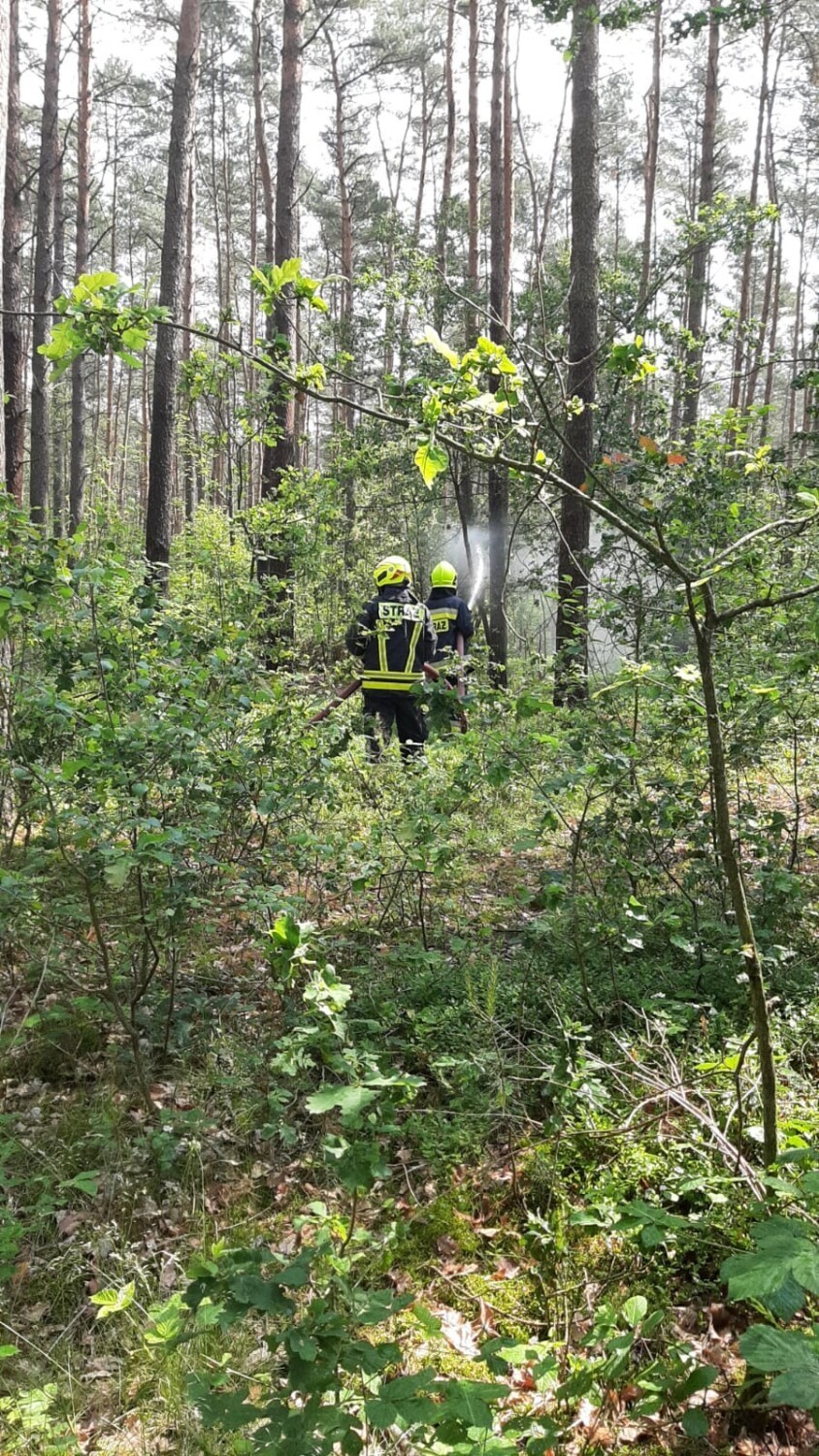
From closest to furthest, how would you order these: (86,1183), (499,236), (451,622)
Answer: (86,1183), (451,622), (499,236)

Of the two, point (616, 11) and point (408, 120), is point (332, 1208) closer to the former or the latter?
point (616, 11)

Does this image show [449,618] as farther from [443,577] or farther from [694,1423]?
[694,1423]

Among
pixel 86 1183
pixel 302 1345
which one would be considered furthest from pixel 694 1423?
pixel 86 1183

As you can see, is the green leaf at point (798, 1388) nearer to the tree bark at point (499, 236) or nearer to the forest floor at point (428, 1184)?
the forest floor at point (428, 1184)

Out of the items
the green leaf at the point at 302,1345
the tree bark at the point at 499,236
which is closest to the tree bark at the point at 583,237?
the tree bark at the point at 499,236

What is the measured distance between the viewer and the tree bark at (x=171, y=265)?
1077cm

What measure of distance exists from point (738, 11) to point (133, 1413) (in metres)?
8.36

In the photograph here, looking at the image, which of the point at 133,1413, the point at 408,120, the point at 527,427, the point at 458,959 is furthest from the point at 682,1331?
the point at 408,120

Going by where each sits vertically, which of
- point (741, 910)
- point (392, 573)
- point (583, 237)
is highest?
point (583, 237)

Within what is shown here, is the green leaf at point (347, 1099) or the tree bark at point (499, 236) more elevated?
the tree bark at point (499, 236)

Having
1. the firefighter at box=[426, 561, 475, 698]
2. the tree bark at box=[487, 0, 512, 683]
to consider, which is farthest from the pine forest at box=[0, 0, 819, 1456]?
the tree bark at box=[487, 0, 512, 683]

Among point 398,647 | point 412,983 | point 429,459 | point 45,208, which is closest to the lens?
point 429,459

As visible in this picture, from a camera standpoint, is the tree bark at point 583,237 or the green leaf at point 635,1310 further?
the tree bark at point 583,237

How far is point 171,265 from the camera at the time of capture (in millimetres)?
10953
